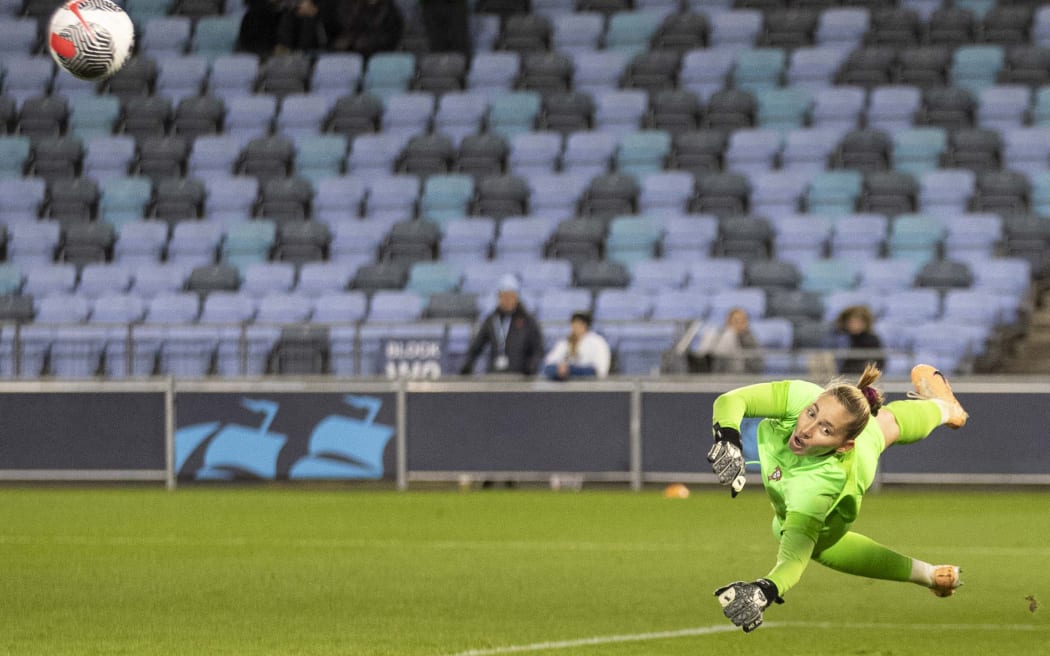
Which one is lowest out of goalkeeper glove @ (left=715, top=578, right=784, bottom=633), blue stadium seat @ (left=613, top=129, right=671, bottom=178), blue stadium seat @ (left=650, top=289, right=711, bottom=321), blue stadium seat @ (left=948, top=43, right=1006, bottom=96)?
goalkeeper glove @ (left=715, top=578, right=784, bottom=633)

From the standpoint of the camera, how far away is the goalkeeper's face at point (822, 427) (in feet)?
21.5

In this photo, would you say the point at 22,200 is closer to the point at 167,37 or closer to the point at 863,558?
the point at 167,37

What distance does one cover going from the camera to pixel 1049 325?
18.5m

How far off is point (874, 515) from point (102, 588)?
7.01 m

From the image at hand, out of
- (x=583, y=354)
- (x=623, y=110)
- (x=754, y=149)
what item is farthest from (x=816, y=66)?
(x=583, y=354)

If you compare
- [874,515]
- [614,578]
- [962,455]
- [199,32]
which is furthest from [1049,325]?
[199,32]

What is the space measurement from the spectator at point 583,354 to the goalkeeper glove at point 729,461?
418 inches

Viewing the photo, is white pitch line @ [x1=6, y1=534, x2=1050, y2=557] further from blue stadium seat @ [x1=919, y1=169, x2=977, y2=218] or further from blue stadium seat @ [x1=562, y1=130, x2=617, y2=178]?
blue stadium seat @ [x1=562, y1=130, x2=617, y2=178]

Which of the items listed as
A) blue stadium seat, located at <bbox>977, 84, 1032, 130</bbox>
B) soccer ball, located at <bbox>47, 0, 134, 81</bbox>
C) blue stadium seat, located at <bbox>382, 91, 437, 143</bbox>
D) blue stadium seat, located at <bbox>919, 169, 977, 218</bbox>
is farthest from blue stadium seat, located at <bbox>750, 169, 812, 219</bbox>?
soccer ball, located at <bbox>47, 0, 134, 81</bbox>

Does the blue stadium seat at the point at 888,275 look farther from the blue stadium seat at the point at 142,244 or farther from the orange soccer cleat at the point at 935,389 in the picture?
the orange soccer cleat at the point at 935,389

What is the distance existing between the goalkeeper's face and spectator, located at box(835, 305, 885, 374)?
1048 cm

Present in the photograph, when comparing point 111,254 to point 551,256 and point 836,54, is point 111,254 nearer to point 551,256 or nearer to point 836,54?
point 551,256

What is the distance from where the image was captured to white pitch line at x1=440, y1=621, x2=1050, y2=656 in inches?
283

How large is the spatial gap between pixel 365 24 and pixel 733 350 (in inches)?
383
